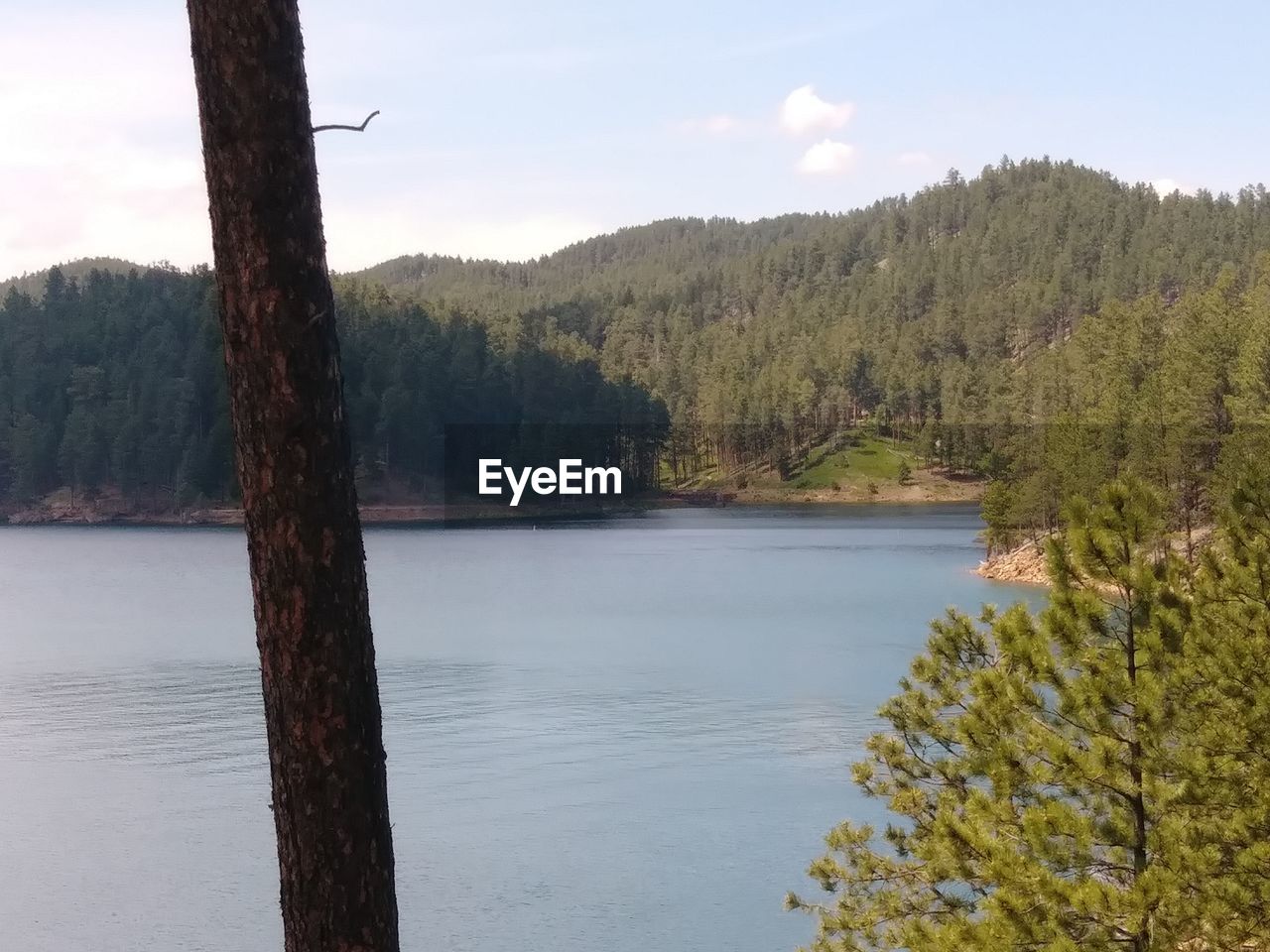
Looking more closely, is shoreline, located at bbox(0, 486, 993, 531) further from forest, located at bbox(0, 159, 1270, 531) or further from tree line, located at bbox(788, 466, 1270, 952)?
tree line, located at bbox(788, 466, 1270, 952)

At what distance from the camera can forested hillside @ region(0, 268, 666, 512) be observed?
334ft

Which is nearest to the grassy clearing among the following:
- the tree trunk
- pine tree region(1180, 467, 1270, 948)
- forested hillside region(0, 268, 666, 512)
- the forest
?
the forest

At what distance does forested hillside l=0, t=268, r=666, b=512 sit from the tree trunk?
91.5m

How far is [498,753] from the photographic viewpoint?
83.6ft

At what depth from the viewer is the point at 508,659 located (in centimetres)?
3659

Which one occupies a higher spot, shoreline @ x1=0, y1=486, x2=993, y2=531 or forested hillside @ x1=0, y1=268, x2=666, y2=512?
forested hillside @ x1=0, y1=268, x2=666, y2=512

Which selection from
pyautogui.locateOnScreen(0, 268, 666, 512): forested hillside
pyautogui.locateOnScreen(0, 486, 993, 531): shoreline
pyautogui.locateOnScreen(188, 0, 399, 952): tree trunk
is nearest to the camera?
pyautogui.locateOnScreen(188, 0, 399, 952): tree trunk

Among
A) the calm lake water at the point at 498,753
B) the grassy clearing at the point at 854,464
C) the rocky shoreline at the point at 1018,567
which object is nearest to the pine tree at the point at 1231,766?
the calm lake water at the point at 498,753

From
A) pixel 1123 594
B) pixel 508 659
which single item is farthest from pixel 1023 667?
pixel 508 659

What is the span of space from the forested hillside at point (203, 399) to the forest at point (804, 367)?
0.23m

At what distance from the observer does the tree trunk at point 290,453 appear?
3.27m

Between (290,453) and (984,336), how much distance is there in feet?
494

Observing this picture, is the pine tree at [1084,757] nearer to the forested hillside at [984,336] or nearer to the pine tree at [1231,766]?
the pine tree at [1231,766]

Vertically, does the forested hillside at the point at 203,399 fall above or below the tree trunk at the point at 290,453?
above
